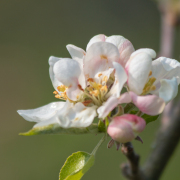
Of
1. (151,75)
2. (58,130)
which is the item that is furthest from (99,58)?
(58,130)

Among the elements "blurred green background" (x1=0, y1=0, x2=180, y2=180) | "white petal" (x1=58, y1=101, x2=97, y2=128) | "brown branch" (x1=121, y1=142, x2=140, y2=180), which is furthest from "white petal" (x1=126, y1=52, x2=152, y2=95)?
"blurred green background" (x1=0, y1=0, x2=180, y2=180)

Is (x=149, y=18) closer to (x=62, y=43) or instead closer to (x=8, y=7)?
(x=62, y=43)

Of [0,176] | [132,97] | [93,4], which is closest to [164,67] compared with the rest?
[132,97]

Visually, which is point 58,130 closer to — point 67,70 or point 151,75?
point 67,70

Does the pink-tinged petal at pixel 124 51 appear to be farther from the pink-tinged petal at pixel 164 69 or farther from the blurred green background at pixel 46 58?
the blurred green background at pixel 46 58

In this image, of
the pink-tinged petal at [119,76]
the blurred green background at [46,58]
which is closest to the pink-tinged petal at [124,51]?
the pink-tinged petal at [119,76]

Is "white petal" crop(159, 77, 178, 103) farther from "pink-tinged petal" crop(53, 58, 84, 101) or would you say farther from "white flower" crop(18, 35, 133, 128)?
"pink-tinged petal" crop(53, 58, 84, 101)
